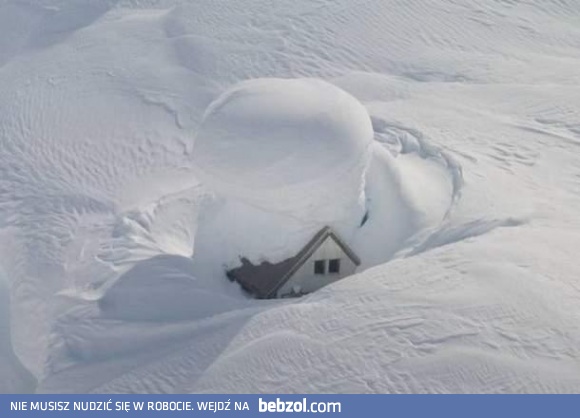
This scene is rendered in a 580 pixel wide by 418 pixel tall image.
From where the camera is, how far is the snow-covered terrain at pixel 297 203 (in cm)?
1191

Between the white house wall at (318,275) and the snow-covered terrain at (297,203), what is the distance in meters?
0.25

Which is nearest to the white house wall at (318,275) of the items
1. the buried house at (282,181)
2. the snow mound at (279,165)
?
the buried house at (282,181)

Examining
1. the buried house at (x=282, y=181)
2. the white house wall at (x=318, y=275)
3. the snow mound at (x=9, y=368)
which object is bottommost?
the snow mound at (x=9, y=368)

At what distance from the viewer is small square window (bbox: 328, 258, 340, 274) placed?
44.0 feet

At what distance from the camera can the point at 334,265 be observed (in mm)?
13422

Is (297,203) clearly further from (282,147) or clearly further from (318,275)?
(318,275)

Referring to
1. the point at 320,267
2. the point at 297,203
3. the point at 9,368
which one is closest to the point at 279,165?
the point at 297,203

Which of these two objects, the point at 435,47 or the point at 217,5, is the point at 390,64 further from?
the point at 217,5

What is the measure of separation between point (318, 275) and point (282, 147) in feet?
5.16

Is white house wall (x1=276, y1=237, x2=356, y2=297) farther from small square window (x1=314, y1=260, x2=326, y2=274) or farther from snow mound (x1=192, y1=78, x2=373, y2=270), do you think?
snow mound (x1=192, y1=78, x2=373, y2=270)

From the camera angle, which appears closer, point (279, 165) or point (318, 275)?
point (279, 165)

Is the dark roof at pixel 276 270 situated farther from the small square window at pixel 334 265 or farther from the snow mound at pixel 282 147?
Answer: the snow mound at pixel 282 147

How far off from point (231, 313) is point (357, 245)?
5.78 ft

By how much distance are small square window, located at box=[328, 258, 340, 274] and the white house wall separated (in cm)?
3
